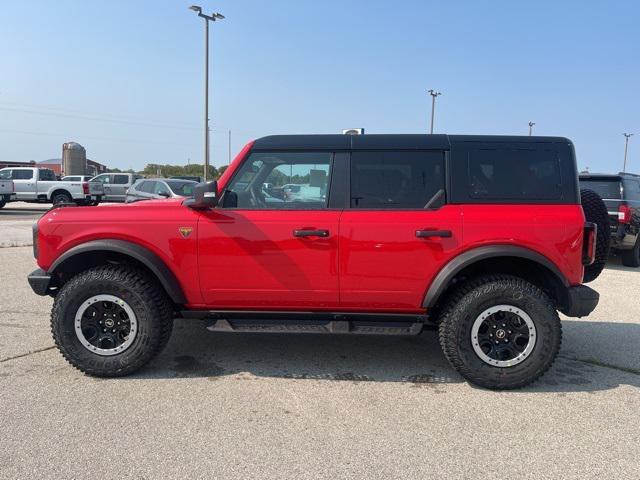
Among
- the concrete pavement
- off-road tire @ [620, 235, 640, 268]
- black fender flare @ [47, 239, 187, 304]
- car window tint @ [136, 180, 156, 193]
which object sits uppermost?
car window tint @ [136, 180, 156, 193]

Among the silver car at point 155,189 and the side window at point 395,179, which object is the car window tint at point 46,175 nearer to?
the silver car at point 155,189

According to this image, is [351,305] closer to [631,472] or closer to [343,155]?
[343,155]


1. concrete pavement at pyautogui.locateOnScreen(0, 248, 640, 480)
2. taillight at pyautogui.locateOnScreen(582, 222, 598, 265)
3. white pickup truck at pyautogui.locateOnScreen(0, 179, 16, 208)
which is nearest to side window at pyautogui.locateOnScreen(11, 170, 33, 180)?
white pickup truck at pyautogui.locateOnScreen(0, 179, 16, 208)

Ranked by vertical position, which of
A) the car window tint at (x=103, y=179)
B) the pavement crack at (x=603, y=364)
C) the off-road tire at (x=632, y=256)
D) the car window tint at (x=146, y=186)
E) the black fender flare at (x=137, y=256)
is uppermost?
the car window tint at (x=103, y=179)

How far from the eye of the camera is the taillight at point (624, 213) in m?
8.71

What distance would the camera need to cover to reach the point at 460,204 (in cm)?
369

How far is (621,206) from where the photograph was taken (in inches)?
344

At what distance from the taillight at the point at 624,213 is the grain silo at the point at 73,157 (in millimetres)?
44928

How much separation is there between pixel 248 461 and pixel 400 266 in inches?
67.4

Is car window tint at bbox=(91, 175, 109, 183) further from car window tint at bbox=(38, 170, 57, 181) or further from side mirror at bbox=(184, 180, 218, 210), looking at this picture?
side mirror at bbox=(184, 180, 218, 210)

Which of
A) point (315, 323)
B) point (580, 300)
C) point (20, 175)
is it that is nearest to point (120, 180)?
point (20, 175)

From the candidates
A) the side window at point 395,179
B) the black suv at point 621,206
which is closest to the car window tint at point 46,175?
the black suv at point 621,206

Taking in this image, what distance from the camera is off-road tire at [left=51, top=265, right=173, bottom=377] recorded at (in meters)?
3.76

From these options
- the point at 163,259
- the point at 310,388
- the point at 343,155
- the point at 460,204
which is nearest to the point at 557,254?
the point at 460,204
